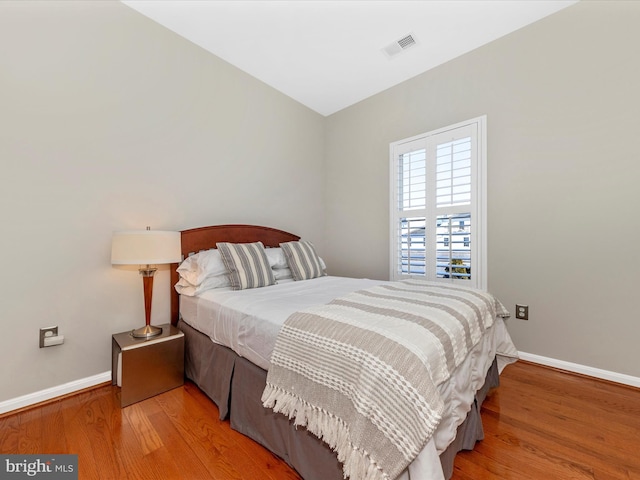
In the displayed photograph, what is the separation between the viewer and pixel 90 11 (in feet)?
6.63

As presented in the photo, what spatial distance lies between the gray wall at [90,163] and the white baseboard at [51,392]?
0.03m

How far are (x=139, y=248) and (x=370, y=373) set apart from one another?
64.6 inches

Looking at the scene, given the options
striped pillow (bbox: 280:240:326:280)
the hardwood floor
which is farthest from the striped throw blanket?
striped pillow (bbox: 280:240:326:280)

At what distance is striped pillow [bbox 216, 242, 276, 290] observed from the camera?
7.22 ft

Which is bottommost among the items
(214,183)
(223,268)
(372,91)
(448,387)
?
(448,387)

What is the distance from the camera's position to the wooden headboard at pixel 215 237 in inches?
93.4

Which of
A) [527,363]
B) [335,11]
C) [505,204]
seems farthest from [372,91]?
[527,363]

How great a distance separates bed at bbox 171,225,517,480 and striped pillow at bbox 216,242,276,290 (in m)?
0.10

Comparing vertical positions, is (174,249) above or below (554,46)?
below

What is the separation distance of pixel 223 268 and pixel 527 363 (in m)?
2.71

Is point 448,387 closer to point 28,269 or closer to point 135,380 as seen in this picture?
point 135,380

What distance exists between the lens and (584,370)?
2182 millimetres

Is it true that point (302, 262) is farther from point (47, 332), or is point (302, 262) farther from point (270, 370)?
point (47, 332)

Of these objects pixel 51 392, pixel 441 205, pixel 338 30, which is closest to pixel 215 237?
pixel 51 392
